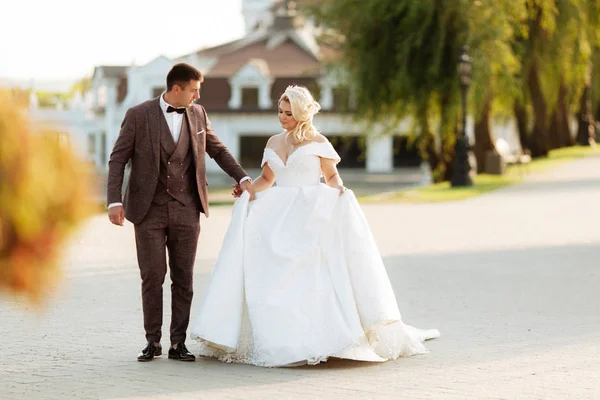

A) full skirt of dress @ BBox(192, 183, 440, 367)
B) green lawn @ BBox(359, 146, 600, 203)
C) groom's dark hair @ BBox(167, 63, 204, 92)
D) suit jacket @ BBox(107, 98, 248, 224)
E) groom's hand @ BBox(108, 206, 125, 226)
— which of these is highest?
groom's dark hair @ BBox(167, 63, 204, 92)

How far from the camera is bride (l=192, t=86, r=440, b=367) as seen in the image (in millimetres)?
8219

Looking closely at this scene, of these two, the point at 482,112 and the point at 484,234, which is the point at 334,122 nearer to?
the point at 482,112

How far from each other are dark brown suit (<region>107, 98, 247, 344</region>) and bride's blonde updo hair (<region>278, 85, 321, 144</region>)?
0.65 meters

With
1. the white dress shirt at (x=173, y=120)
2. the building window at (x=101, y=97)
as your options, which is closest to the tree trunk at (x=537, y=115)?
the building window at (x=101, y=97)

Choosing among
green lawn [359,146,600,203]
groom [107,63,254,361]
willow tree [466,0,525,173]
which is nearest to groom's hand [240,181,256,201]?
groom [107,63,254,361]

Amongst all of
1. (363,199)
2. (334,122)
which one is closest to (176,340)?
(363,199)

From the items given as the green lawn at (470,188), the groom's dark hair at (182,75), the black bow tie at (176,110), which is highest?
the groom's dark hair at (182,75)

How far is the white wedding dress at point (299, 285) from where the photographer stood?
8.21 m

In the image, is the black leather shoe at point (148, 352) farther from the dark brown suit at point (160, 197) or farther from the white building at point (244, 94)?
the white building at point (244, 94)

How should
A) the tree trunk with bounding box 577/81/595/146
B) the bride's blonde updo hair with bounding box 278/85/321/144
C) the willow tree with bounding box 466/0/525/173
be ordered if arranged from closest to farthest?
the bride's blonde updo hair with bounding box 278/85/321/144, the willow tree with bounding box 466/0/525/173, the tree trunk with bounding box 577/81/595/146

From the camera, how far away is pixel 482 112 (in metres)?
36.3

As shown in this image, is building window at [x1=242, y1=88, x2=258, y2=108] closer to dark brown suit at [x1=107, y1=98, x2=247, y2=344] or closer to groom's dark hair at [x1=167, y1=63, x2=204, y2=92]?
dark brown suit at [x1=107, y1=98, x2=247, y2=344]

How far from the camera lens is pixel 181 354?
834 centimetres

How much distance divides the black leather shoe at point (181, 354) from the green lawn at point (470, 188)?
19625mm
